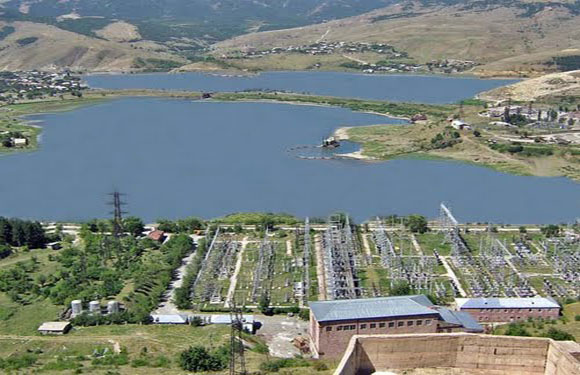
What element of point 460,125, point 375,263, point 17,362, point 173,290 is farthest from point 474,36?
point 17,362

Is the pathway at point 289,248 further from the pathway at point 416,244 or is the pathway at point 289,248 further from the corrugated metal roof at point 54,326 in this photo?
the corrugated metal roof at point 54,326

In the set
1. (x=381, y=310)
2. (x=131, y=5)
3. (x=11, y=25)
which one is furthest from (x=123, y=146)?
(x=131, y=5)

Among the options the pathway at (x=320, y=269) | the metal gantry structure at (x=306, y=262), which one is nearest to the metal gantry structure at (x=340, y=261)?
the pathway at (x=320, y=269)

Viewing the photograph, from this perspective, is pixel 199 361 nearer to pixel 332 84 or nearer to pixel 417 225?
pixel 417 225

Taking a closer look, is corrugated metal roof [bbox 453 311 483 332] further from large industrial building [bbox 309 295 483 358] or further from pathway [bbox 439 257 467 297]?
pathway [bbox 439 257 467 297]

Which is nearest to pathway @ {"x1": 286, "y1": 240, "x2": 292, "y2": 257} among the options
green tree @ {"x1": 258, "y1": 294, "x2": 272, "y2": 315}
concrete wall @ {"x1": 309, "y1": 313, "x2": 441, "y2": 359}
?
green tree @ {"x1": 258, "y1": 294, "x2": 272, "y2": 315}

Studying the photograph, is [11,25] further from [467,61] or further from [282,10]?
[282,10]
